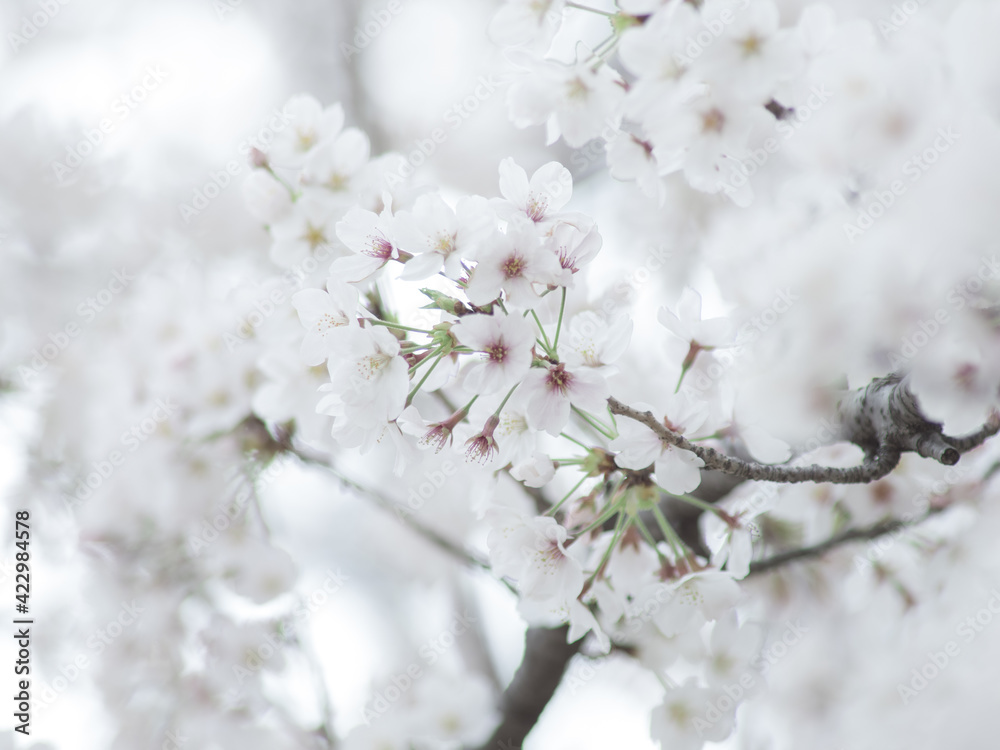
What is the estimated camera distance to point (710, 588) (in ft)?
2.32

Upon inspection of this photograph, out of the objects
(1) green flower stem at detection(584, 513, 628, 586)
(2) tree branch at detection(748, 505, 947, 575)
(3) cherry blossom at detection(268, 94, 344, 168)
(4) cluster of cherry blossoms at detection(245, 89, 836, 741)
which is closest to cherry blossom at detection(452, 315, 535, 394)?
(4) cluster of cherry blossoms at detection(245, 89, 836, 741)

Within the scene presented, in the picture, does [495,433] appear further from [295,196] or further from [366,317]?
[295,196]

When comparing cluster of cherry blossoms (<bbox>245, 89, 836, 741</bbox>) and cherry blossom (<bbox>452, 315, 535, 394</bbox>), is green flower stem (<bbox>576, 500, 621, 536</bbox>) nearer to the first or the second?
cluster of cherry blossoms (<bbox>245, 89, 836, 741</bbox>)

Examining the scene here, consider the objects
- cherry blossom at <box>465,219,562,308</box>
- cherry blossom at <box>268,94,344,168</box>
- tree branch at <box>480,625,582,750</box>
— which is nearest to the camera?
cherry blossom at <box>465,219,562,308</box>

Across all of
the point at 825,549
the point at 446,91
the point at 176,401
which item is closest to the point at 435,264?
the point at 825,549

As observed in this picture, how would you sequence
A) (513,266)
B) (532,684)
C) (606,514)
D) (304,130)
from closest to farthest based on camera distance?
(513,266) → (606,514) → (304,130) → (532,684)

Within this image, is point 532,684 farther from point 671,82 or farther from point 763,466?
point 671,82

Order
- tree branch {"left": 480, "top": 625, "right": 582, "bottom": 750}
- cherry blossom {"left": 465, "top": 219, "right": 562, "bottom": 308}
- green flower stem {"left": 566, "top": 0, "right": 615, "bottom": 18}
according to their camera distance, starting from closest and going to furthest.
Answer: cherry blossom {"left": 465, "top": 219, "right": 562, "bottom": 308} → green flower stem {"left": 566, "top": 0, "right": 615, "bottom": 18} → tree branch {"left": 480, "top": 625, "right": 582, "bottom": 750}

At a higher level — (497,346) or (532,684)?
(497,346)

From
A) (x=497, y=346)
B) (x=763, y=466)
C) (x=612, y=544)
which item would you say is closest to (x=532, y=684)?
(x=612, y=544)

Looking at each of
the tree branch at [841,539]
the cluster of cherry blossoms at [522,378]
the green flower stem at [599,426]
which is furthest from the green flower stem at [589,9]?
the tree branch at [841,539]

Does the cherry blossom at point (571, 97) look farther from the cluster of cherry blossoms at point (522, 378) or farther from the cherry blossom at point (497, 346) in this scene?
the cherry blossom at point (497, 346)

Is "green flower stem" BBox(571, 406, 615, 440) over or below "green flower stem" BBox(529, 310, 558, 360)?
below

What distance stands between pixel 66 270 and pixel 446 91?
1.73 metres
